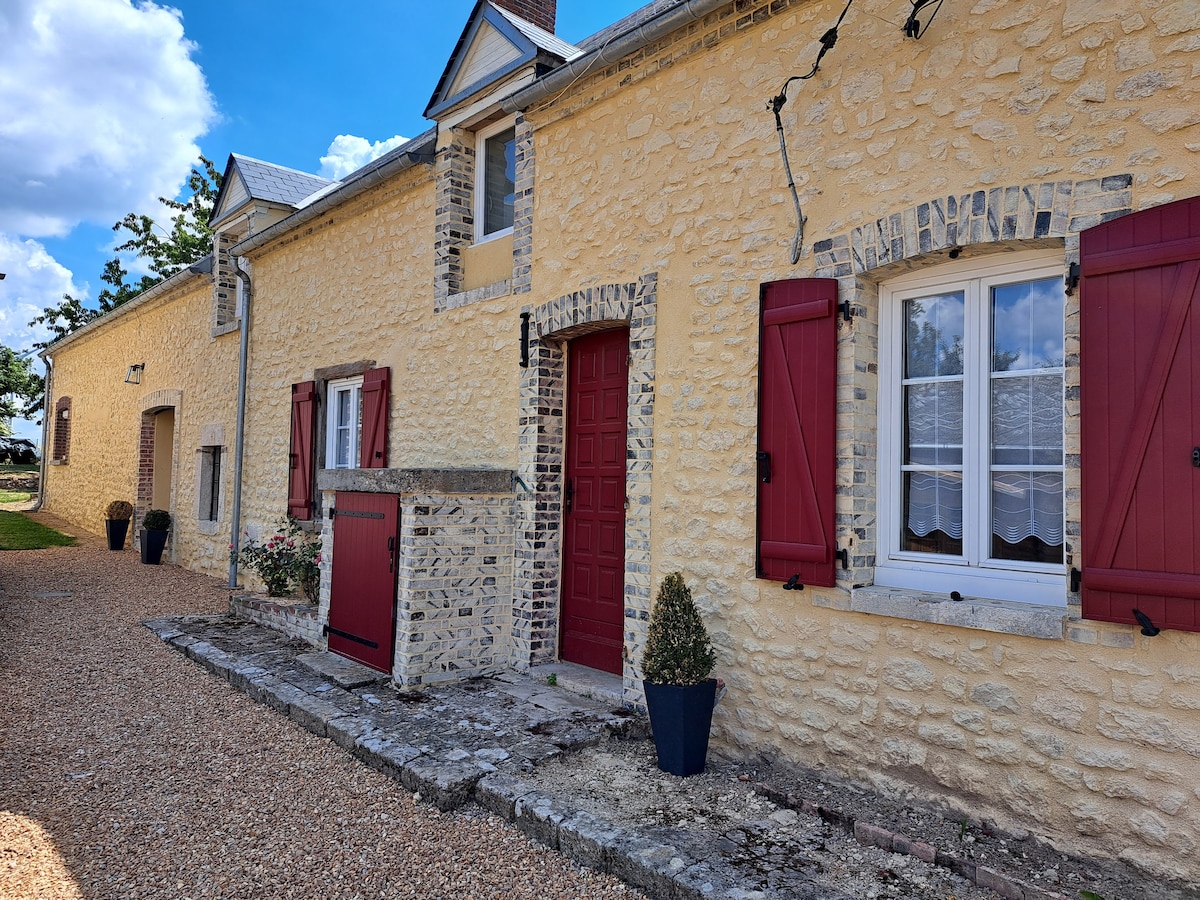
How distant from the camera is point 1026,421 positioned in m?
3.39

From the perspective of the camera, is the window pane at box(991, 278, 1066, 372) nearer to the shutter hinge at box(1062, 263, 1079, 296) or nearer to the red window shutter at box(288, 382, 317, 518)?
the shutter hinge at box(1062, 263, 1079, 296)

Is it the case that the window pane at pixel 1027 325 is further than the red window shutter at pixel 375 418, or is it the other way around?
the red window shutter at pixel 375 418

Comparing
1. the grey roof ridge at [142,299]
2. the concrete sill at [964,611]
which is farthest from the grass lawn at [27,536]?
the concrete sill at [964,611]

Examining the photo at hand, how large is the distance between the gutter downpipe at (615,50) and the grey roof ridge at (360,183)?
136 centimetres

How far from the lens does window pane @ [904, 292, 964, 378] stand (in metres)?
3.64

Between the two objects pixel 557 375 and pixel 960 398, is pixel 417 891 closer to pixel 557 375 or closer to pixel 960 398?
pixel 960 398

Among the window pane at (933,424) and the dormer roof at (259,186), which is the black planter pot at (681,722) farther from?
the dormer roof at (259,186)

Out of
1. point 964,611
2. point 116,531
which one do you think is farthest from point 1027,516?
point 116,531

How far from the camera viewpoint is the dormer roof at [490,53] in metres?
6.09

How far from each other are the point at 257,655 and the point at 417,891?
3.83 metres

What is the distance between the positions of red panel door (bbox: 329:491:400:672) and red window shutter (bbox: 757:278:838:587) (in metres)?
2.71

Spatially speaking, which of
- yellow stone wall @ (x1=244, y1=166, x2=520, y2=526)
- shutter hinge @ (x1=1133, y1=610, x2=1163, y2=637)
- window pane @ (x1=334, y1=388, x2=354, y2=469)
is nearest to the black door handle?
shutter hinge @ (x1=1133, y1=610, x2=1163, y2=637)

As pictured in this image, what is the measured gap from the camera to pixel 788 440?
3.95 metres

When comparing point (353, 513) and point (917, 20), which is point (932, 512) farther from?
point (353, 513)
